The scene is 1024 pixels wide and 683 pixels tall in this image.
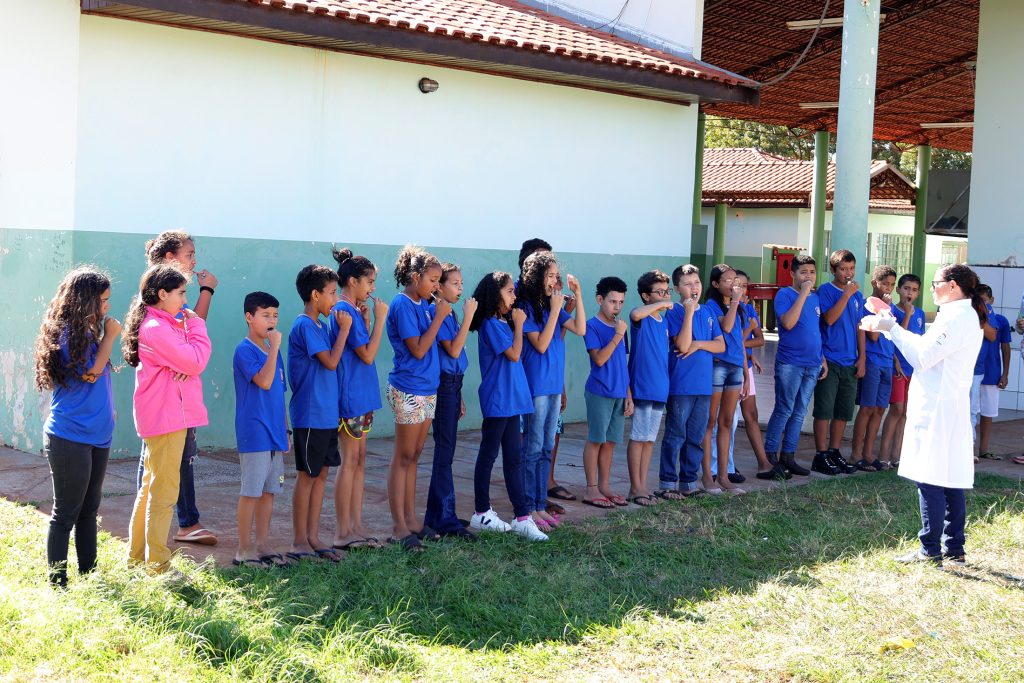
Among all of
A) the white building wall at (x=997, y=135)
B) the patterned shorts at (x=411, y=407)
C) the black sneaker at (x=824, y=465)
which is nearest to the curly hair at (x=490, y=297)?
the patterned shorts at (x=411, y=407)

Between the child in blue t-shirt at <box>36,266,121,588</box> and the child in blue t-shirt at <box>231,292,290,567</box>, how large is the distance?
666 mm

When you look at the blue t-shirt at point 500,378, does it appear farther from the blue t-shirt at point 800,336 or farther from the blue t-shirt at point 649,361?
the blue t-shirt at point 800,336

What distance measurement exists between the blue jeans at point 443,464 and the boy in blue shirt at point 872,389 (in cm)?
406

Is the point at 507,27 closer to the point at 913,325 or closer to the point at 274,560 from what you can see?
the point at 913,325

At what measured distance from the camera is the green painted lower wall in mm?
8039

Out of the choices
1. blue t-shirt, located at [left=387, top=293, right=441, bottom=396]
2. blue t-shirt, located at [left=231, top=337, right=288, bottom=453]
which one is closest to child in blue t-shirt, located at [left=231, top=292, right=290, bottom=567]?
blue t-shirt, located at [left=231, top=337, right=288, bottom=453]

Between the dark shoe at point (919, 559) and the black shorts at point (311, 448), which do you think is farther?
the dark shoe at point (919, 559)

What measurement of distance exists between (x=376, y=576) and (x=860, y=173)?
6560 millimetres

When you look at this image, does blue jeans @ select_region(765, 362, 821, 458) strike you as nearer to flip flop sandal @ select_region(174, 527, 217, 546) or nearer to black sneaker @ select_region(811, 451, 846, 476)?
black sneaker @ select_region(811, 451, 846, 476)

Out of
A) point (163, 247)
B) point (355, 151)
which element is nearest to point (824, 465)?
point (355, 151)

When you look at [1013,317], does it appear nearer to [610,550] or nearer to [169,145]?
[610,550]

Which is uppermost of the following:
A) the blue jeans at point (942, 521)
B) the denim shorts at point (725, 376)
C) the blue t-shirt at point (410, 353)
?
the blue t-shirt at point (410, 353)

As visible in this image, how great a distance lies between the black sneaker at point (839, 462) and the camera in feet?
29.2

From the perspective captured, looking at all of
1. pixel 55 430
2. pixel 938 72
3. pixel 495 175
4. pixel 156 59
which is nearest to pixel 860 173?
pixel 495 175
